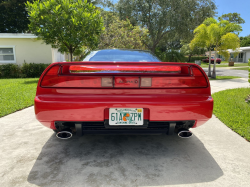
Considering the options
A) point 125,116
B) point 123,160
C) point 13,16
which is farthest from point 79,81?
point 13,16

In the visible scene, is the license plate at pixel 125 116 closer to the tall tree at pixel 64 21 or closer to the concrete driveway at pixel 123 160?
the concrete driveway at pixel 123 160

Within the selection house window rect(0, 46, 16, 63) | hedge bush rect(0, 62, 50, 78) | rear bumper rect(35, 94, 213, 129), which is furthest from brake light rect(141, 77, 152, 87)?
house window rect(0, 46, 16, 63)

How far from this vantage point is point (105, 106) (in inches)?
87.4

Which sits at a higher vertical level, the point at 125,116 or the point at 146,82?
the point at 146,82

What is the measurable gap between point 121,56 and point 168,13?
16.9 metres

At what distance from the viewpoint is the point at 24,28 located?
21.3 metres

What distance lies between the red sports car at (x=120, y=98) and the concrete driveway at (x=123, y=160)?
0.36 m

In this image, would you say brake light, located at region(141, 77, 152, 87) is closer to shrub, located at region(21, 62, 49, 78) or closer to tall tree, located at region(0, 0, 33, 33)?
shrub, located at region(21, 62, 49, 78)

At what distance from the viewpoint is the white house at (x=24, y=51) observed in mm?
14195

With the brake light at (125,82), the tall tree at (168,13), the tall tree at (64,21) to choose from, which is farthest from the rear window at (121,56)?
the tall tree at (168,13)

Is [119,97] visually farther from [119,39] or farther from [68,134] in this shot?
[119,39]

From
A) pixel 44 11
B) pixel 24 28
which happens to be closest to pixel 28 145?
pixel 44 11

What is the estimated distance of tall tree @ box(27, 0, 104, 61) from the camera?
10102mm

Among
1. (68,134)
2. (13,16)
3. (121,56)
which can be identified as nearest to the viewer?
(68,134)
